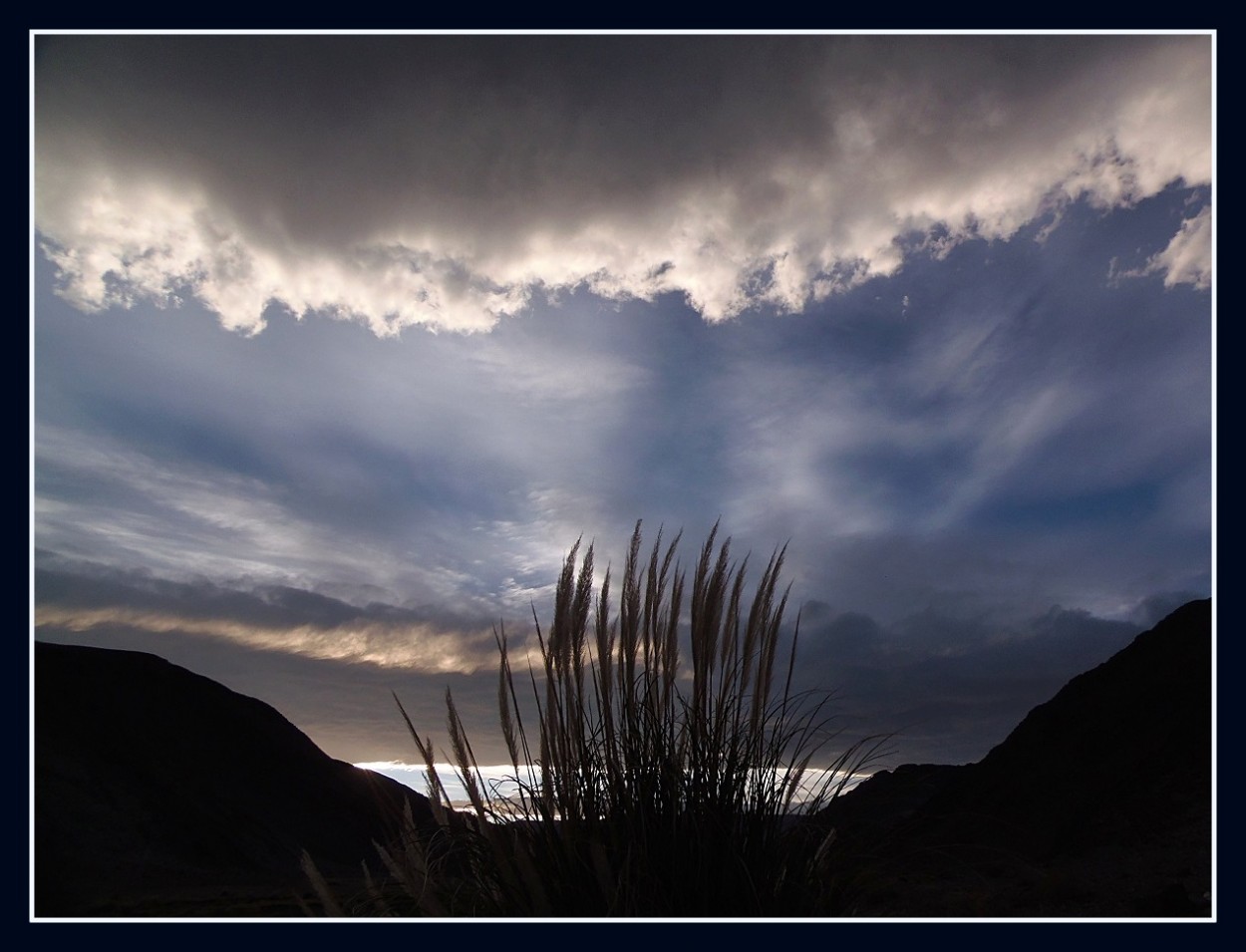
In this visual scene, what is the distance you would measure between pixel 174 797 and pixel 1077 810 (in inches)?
273

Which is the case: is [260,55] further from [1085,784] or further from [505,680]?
[1085,784]

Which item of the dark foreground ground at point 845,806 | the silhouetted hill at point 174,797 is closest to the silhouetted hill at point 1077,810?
the dark foreground ground at point 845,806

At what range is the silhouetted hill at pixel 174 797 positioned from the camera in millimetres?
4074

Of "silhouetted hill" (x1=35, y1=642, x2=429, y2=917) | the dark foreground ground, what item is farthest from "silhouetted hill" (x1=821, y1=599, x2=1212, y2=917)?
"silhouetted hill" (x1=35, y1=642, x2=429, y2=917)

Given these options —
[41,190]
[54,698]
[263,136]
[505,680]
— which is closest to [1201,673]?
[505,680]

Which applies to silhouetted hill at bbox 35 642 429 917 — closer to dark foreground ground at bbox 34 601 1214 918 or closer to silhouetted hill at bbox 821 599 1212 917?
dark foreground ground at bbox 34 601 1214 918

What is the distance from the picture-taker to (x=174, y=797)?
7.14m

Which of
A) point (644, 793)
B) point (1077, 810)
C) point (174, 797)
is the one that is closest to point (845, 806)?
point (644, 793)

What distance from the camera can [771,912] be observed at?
1907mm

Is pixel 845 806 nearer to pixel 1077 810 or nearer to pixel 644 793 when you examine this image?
pixel 644 793

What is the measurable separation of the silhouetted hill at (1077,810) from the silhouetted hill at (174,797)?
1.31 meters

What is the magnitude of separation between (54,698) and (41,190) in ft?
23.4

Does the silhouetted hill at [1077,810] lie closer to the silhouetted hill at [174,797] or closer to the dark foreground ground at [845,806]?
the dark foreground ground at [845,806]

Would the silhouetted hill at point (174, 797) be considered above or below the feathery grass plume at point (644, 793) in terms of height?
below
